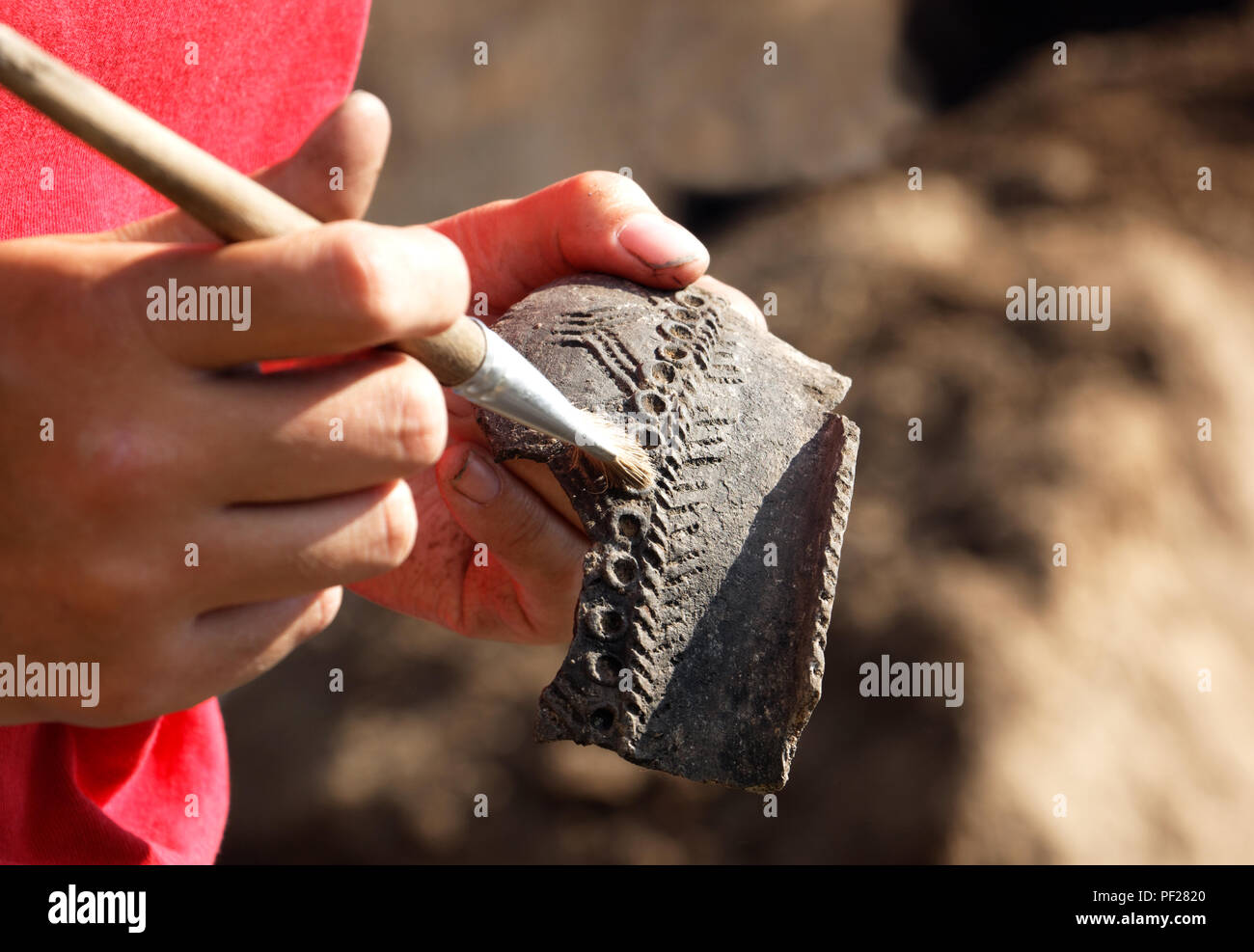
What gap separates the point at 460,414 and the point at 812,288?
119 inches

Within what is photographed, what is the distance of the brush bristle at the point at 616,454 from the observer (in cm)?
144

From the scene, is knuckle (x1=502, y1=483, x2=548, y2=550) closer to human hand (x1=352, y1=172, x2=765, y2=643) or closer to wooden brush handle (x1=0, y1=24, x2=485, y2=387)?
human hand (x1=352, y1=172, x2=765, y2=643)

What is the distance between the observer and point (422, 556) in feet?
7.34

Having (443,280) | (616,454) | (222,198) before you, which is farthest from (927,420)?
(222,198)

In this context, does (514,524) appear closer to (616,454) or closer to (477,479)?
(477,479)

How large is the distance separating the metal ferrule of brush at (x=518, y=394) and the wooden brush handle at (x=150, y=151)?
8 cm

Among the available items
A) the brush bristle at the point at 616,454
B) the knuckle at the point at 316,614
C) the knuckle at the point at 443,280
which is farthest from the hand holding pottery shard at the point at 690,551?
the knuckle at the point at 443,280

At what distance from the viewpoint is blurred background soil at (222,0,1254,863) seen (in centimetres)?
346

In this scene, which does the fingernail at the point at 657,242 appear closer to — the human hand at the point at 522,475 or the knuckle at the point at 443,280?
the human hand at the point at 522,475

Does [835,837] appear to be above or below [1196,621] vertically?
below

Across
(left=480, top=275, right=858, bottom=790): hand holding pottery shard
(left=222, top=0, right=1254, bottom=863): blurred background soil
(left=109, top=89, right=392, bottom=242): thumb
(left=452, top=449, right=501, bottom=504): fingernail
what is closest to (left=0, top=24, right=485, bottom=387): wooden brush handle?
(left=109, top=89, right=392, bottom=242): thumb

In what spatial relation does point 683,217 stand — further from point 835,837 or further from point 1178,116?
point 835,837

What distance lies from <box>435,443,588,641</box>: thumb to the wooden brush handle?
1.94 ft

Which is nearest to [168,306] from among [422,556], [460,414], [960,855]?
[460,414]
